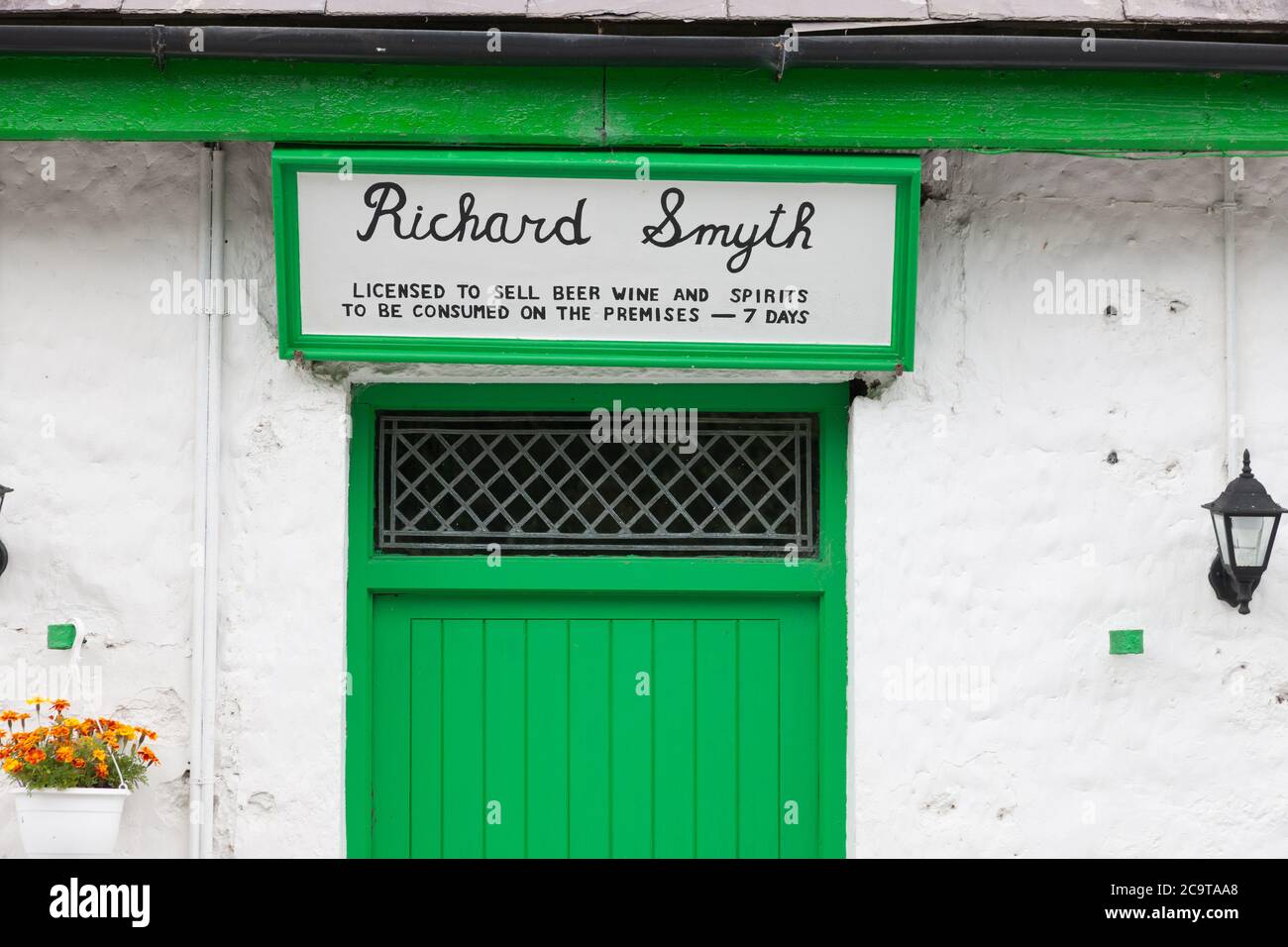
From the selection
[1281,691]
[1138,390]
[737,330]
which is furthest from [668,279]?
[1281,691]

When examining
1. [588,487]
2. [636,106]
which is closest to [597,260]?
[636,106]

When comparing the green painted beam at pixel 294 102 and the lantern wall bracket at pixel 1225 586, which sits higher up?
the green painted beam at pixel 294 102

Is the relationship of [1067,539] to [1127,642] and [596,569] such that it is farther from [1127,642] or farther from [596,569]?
[596,569]

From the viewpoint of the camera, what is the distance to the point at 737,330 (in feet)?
13.2

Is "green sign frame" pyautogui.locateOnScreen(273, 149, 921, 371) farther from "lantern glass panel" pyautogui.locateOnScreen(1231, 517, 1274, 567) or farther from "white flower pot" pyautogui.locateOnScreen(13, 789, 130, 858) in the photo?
"white flower pot" pyautogui.locateOnScreen(13, 789, 130, 858)

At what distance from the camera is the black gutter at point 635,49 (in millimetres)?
3717

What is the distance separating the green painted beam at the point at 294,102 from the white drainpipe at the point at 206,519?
0.89 ft

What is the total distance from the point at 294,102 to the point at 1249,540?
3186mm

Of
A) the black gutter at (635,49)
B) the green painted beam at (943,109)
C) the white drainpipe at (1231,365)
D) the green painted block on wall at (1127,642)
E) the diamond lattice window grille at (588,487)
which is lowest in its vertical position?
the green painted block on wall at (1127,642)

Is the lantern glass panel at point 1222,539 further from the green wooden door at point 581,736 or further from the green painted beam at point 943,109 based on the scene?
the green wooden door at point 581,736

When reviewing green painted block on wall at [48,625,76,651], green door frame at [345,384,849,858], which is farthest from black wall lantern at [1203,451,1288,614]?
green painted block on wall at [48,625,76,651]

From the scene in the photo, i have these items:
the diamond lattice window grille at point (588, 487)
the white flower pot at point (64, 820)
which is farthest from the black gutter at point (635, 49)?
the white flower pot at point (64, 820)

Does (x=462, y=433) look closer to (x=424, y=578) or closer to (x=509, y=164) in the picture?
(x=424, y=578)

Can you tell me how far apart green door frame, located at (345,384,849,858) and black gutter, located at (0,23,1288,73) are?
1.05 metres
